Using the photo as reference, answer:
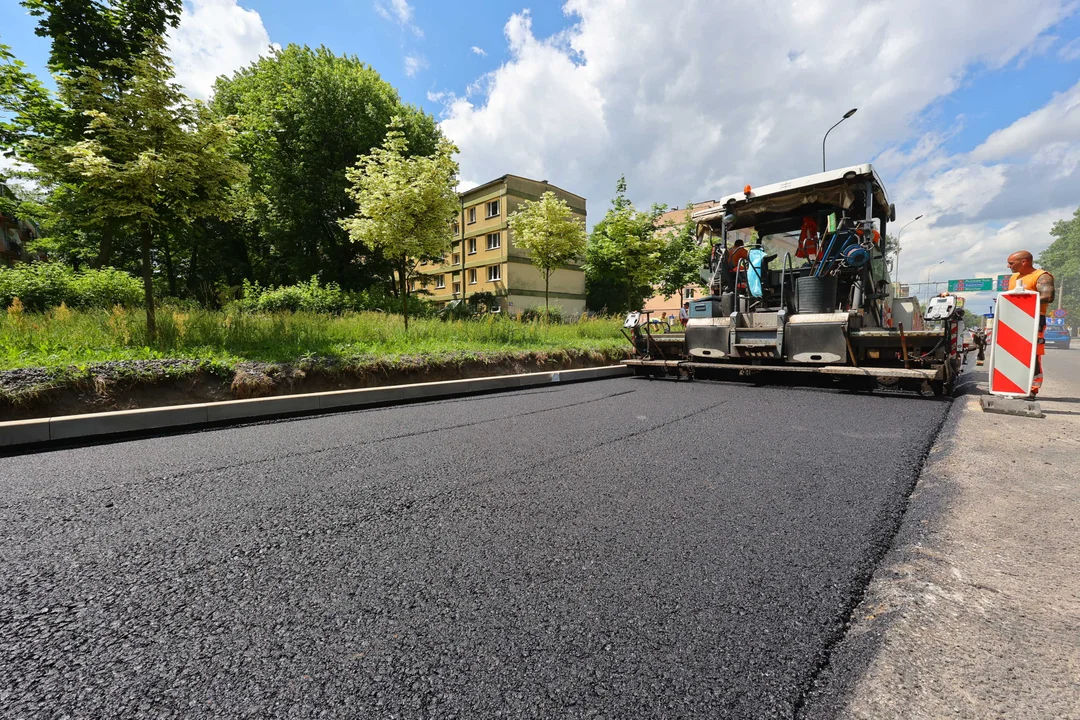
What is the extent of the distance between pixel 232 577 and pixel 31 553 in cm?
113

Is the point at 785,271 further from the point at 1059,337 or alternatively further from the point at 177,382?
the point at 1059,337

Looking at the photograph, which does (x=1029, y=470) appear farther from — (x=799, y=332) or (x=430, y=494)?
(x=430, y=494)

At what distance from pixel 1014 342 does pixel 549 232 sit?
14.1 metres

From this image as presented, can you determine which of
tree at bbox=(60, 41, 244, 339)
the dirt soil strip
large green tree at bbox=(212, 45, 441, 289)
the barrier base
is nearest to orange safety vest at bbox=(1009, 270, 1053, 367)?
the barrier base

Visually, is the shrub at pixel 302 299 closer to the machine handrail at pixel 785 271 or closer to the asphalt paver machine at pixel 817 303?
the asphalt paver machine at pixel 817 303

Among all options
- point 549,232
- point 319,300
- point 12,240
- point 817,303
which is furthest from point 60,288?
point 12,240

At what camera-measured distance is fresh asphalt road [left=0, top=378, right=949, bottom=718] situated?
4.21 feet

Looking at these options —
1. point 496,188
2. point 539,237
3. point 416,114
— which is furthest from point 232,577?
point 496,188

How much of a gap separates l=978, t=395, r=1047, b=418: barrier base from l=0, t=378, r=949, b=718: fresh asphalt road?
2.17 meters

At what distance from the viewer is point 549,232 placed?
56.4 ft

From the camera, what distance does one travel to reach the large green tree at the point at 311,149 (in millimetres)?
19438

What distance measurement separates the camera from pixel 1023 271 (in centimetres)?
523

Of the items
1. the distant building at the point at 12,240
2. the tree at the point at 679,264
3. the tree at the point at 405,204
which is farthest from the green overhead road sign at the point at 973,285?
the distant building at the point at 12,240

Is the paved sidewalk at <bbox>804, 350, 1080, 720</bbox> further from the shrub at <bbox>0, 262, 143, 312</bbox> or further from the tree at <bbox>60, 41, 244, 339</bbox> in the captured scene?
the shrub at <bbox>0, 262, 143, 312</bbox>
